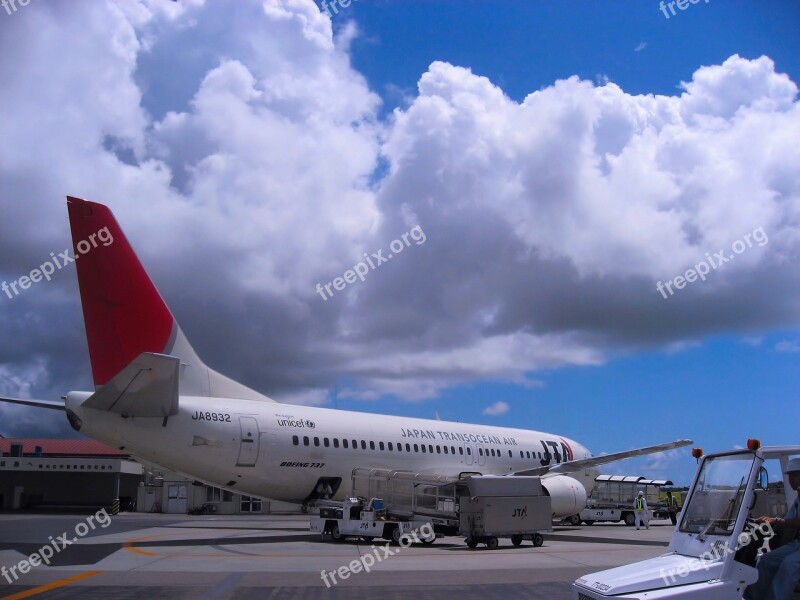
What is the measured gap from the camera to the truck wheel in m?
21.1

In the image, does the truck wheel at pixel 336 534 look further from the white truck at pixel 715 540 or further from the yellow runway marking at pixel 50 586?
the white truck at pixel 715 540

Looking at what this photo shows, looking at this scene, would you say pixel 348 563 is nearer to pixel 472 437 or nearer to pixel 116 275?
pixel 116 275

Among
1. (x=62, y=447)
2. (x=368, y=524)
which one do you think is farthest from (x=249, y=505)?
(x=62, y=447)

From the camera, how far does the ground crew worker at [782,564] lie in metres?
5.57

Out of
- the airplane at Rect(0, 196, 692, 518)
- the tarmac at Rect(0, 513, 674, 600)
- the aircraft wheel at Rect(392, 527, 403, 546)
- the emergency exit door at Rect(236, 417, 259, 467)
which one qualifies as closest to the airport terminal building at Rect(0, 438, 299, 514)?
the airplane at Rect(0, 196, 692, 518)

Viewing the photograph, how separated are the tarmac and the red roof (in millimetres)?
43255

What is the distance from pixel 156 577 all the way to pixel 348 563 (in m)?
4.00

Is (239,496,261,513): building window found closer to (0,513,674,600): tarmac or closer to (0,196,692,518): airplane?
(0,196,692,518): airplane

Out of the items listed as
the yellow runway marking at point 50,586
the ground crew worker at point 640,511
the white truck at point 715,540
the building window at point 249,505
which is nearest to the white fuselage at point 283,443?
the ground crew worker at point 640,511

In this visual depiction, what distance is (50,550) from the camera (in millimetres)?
17562

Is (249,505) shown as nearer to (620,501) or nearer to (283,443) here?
(620,501)

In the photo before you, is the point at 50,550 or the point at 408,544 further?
the point at 408,544

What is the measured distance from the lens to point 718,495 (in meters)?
6.48

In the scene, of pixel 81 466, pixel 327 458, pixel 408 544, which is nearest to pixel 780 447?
pixel 408 544
